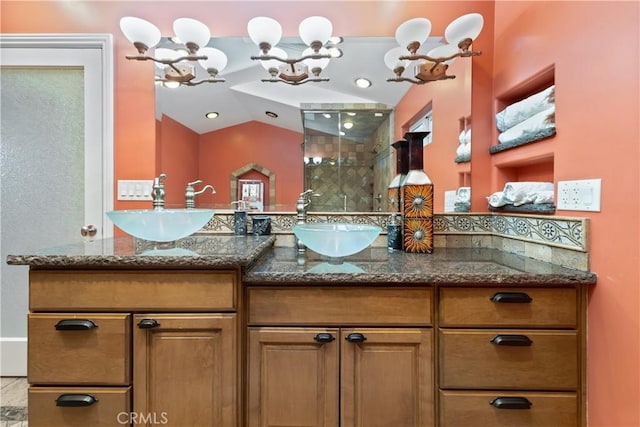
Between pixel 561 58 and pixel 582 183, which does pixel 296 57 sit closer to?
pixel 561 58

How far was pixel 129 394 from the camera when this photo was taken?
40.7 inches

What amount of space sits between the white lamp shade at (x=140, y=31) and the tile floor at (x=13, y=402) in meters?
1.96

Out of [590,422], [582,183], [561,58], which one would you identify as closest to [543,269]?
[582,183]

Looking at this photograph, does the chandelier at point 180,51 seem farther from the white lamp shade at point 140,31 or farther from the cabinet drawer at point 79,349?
the cabinet drawer at point 79,349

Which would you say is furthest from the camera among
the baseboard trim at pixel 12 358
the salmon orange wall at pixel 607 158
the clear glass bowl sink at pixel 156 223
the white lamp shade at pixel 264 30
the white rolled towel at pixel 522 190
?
the baseboard trim at pixel 12 358

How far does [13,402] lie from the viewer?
1646 mm

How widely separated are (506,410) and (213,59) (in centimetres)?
202

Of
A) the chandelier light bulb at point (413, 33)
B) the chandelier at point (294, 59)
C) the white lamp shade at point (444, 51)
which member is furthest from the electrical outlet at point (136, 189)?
the white lamp shade at point (444, 51)

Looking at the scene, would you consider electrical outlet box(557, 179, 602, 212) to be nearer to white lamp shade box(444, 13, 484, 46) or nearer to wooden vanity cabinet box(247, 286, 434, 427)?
wooden vanity cabinet box(247, 286, 434, 427)

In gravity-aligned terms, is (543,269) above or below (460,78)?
below

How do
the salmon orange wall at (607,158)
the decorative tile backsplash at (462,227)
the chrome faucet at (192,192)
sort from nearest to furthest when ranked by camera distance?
the salmon orange wall at (607,158) → the decorative tile backsplash at (462,227) → the chrome faucet at (192,192)

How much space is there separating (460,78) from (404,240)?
93 cm

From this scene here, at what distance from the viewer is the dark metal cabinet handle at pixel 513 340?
1.07 m

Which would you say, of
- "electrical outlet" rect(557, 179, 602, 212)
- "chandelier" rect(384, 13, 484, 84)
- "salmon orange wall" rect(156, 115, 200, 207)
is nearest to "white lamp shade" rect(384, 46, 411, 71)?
"chandelier" rect(384, 13, 484, 84)
